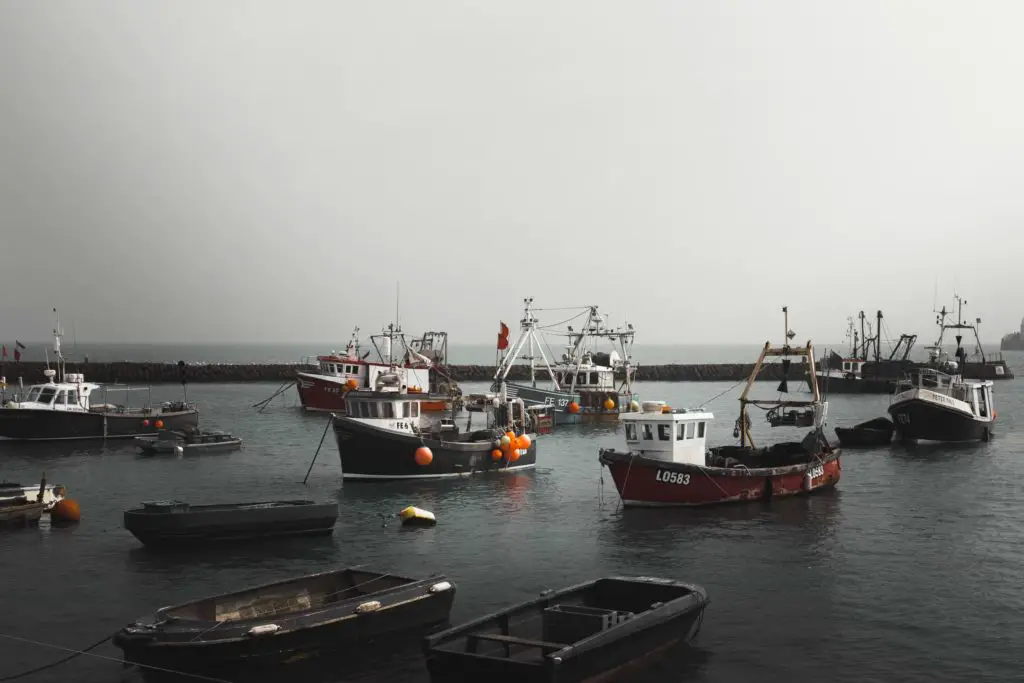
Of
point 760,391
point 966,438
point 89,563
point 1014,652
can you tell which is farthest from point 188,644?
point 760,391

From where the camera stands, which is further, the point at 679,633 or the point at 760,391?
the point at 760,391

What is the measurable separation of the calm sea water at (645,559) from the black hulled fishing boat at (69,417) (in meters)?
9.75

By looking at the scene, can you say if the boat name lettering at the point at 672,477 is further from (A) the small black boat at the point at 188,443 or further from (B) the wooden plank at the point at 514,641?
(A) the small black boat at the point at 188,443

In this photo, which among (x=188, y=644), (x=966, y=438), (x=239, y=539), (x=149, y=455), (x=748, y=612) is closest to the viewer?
(x=188, y=644)

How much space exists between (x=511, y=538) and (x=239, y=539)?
904cm

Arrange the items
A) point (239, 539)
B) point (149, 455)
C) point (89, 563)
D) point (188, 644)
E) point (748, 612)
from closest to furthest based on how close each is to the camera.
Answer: point (188, 644) → point (748, 612) → point (89, 563) → point (239, 539) → point (149, 455)

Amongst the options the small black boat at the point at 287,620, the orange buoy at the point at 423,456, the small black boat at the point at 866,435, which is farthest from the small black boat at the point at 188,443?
the small black boat at the point at 866,435

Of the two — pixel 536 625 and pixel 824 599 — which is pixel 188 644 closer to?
pixel 536 625

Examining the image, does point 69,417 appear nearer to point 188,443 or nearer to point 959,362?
point 188,443

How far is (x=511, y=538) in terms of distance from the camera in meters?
31.4

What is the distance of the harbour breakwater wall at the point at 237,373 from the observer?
144 m

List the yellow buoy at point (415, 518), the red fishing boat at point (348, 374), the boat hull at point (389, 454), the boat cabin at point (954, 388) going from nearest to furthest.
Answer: the yellow buoy at point (415, 518)
the boat hull at point (389, 454)
the boat cabin at point (954, 388)
the red fishing boat at point (348, 374)

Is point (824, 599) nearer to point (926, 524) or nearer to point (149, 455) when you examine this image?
point (926, 524)

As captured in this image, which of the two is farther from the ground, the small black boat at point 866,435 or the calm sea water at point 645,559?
the small black boat at point 866,435
